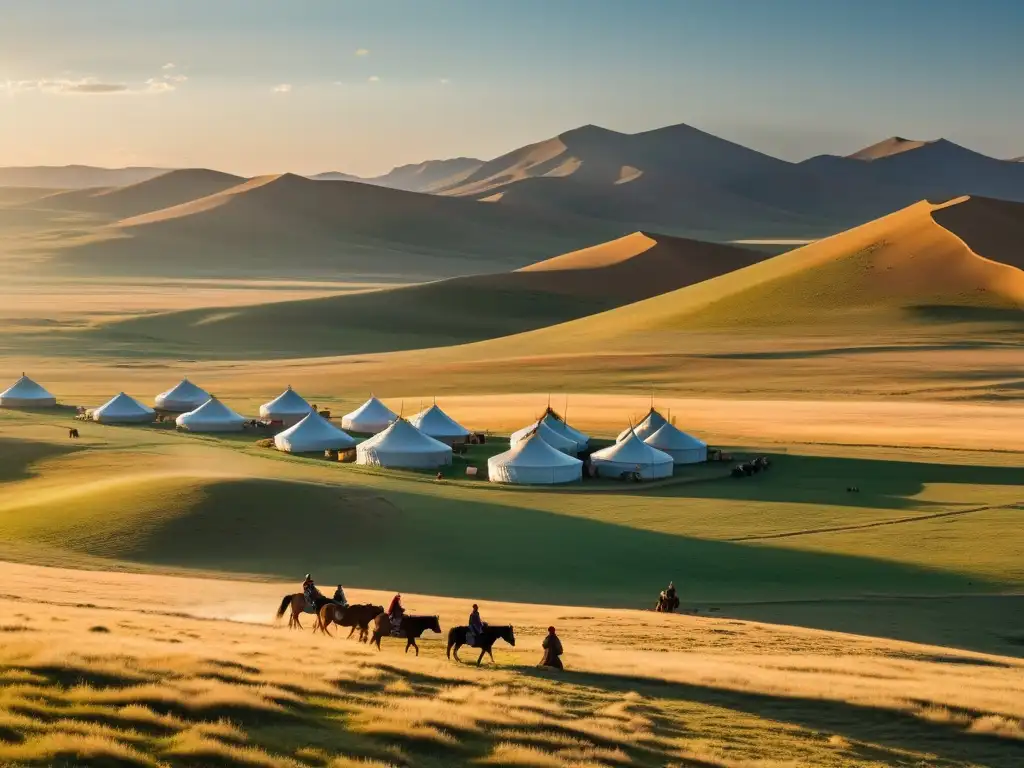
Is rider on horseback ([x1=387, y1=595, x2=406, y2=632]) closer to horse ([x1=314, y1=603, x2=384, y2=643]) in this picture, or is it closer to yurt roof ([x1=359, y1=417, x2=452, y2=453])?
horse ([x1=314, y1=603, x2=384, y2=643])

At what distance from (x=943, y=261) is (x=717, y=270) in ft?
196

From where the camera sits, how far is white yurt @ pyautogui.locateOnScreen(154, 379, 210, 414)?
243 ft

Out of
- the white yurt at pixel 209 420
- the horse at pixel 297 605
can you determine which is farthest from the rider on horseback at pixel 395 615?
the white yurt at pixel 209 420

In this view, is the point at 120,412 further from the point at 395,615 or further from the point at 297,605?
the point at 395,615

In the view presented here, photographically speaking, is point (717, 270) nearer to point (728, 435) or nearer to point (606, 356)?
point (606, 356)

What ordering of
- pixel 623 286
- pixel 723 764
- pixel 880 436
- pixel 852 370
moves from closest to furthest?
pixel 723 764
pixel 880 436
pixel 852 370
pixel 623 286

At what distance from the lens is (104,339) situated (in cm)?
12650

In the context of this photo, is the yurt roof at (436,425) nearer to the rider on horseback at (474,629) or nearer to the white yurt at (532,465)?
the white yurt at (532,465)

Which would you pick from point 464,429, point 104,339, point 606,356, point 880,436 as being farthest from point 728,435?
point 104,339

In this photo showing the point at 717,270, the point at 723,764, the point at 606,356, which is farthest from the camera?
the point at 717,270

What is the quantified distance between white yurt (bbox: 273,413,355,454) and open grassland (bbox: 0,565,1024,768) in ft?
106

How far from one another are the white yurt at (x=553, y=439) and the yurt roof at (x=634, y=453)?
281 cm

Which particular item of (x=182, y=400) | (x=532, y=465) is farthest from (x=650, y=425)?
(x=182, y=400)

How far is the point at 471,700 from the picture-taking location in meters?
19.2
